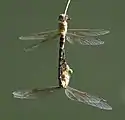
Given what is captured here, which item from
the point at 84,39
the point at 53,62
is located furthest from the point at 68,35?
Result: the point at 53,62

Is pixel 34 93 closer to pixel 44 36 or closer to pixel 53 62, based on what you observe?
pixel 44 36

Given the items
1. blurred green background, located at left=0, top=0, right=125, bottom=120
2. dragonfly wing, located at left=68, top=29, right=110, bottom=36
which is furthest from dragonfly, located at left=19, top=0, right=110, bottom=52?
blurred green background, located at left=0, top=0, right=125, bottom=120

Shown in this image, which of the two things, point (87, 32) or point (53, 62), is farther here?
point (53, 62)

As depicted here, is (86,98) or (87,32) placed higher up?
(87,32)

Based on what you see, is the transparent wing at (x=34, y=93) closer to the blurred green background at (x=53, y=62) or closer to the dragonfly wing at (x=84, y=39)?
the dragonfly wing at (x=84, y=39)

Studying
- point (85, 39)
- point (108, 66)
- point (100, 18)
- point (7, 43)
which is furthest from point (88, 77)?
point (85, 39)

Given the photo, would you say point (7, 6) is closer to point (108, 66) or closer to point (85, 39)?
point (108, 66)
